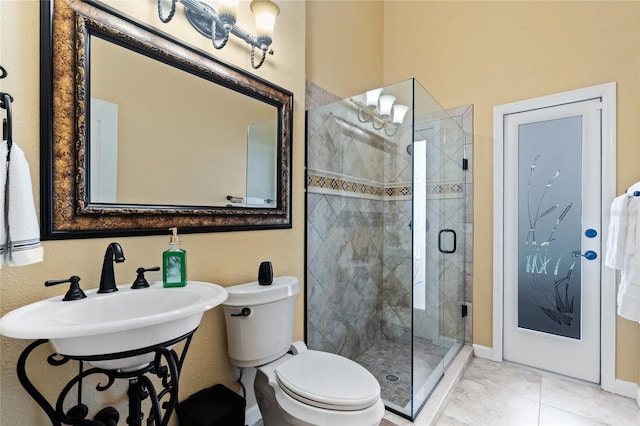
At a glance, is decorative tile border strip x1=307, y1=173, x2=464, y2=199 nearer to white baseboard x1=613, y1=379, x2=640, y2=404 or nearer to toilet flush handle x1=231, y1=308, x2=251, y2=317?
toilet flush handle x1=231, y1=308, x2=251, y2=317

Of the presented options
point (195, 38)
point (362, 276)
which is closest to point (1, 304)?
point (195, 38)

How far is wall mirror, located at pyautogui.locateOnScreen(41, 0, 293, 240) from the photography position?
3.30 ft

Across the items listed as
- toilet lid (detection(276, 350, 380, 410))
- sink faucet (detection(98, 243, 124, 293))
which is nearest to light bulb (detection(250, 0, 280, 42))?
sink faucet (detection(98, 243, 124, 293))

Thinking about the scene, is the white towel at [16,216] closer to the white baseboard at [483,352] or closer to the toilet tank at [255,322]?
the toilet tank at [255,322]

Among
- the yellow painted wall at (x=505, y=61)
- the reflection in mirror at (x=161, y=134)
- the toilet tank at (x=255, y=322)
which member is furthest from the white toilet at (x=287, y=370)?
the yellow painted wall at (x=505, y=61)

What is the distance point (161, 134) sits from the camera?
4.25 ft

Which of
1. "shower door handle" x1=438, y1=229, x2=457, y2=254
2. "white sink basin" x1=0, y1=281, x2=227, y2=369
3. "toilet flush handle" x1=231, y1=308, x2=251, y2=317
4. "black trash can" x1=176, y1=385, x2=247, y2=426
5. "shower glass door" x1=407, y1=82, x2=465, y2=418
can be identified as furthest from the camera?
"shower door handle" x1=438, y1=229, x2=457, y2=254

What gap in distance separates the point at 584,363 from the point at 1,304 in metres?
3.20

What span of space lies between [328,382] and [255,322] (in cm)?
41

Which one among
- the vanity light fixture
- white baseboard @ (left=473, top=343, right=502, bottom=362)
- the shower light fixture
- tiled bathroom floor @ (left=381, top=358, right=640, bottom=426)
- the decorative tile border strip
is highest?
the vanity light fixture

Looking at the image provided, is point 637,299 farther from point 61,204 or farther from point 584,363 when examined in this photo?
point 61,204

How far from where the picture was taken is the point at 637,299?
1.71 metres

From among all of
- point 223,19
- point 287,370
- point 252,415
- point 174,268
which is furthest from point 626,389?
point 223,19

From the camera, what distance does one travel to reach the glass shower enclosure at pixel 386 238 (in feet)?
6.47
